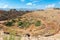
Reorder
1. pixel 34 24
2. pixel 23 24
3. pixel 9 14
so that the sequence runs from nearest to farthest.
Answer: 1. pixel 23 24
2. pixel 34 24
3. pixel 9 14

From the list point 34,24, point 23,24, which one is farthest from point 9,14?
point 34,24

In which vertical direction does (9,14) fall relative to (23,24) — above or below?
above

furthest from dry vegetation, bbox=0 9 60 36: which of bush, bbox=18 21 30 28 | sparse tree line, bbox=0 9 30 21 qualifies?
sparse tree line, bbox=0 9 30 21

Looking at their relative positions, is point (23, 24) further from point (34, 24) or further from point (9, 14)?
point (9, 14)

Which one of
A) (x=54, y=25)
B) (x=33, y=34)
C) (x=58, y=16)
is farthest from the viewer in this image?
(x=58, y=16)

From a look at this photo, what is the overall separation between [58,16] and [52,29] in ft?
4.74

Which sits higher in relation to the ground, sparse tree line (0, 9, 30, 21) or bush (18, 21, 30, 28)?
sparse tree line (0, 9, 30, 21)

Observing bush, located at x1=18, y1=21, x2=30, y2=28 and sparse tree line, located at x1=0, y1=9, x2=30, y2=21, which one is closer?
bush, located at x1=18, y1=21, x2=30, y2=28

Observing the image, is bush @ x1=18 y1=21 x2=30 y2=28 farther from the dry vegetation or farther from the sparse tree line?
the sparse tree line

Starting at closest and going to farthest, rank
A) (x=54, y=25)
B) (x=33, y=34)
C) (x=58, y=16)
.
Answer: (x=33, y=34)
(x=54, y=25)
(x=58, y=16)

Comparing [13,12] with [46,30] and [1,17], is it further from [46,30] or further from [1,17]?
[46,30]

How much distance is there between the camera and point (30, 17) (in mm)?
13359

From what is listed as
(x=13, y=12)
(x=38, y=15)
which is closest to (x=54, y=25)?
(x=38, y=15)

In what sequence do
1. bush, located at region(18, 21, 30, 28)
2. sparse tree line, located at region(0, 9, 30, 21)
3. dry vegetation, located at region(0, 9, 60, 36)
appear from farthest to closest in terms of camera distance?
1. sparse tree line, located at region(0, 9, 30, 21)
2. bush, located at region(18, 21, 30, 28)
3. dry vegetation, located at region(0, 9, 60, 36)
